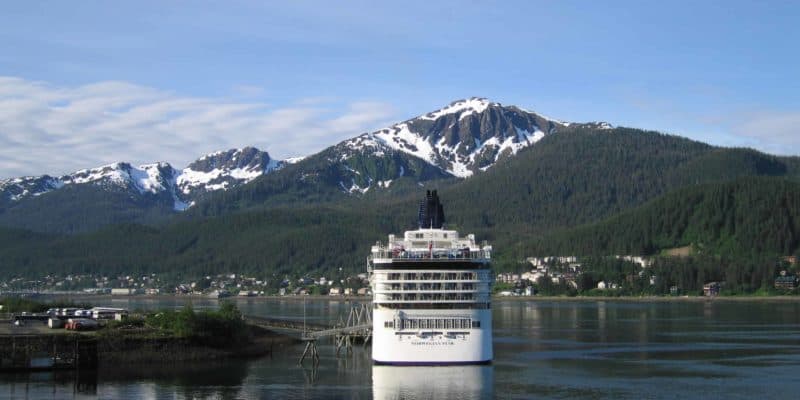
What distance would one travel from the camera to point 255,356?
345 feet

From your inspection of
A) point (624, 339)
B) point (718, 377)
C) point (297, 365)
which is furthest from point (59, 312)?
point (718, 377)

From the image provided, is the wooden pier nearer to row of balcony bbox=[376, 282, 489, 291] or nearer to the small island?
the small island

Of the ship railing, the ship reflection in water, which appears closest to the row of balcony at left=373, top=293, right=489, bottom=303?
the ship railing

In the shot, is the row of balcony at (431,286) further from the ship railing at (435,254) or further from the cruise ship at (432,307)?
the ship railing at (435,254)

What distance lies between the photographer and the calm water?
76.9 m

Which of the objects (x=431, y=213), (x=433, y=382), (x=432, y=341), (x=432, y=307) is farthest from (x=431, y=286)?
(x=431, y=213)

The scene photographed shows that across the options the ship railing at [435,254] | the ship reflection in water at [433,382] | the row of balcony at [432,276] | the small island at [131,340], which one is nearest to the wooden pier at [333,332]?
the small island at [131,340]

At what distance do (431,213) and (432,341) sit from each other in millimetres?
12641

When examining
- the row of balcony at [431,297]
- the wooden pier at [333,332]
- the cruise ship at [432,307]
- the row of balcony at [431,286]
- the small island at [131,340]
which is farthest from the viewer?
the wooden pier at [333,332]

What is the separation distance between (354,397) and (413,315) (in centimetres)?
882

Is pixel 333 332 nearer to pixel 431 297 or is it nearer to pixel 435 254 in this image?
pixel 435 254

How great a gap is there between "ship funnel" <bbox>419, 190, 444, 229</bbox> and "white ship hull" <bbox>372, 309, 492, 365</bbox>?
10.6 m

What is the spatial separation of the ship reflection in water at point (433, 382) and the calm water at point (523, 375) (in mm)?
71

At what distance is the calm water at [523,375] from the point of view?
76875mm
